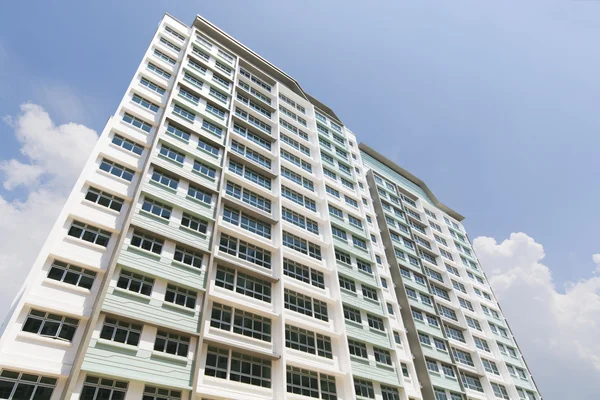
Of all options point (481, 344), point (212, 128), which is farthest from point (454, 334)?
point (212, 128)

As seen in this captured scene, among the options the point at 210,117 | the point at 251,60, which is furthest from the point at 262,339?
the point at 251,60

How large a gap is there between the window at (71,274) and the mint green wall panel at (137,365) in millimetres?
3061

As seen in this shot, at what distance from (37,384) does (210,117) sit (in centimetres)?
2064

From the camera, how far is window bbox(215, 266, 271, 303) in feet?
77.3

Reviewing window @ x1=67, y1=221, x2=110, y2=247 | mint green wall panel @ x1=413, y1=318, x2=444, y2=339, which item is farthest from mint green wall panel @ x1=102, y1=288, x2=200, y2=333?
mint green wall panel @ x1=413, y1=318, x2=444, y2=339

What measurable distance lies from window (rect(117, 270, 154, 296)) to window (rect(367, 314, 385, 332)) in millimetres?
16833

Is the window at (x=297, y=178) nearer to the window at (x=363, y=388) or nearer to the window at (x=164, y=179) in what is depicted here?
the window at (x=164, y=179)

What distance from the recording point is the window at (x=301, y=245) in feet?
95.1

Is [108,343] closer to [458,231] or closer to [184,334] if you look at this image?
[184,334]

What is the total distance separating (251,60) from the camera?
4053 centimetres

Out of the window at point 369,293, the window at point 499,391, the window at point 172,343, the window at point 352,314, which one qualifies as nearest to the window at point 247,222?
the window at point 352,314

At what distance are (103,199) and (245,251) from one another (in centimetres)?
935

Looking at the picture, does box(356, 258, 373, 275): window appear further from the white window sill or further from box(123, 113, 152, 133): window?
the white window sill

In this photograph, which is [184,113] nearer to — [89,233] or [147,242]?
[147,242]
